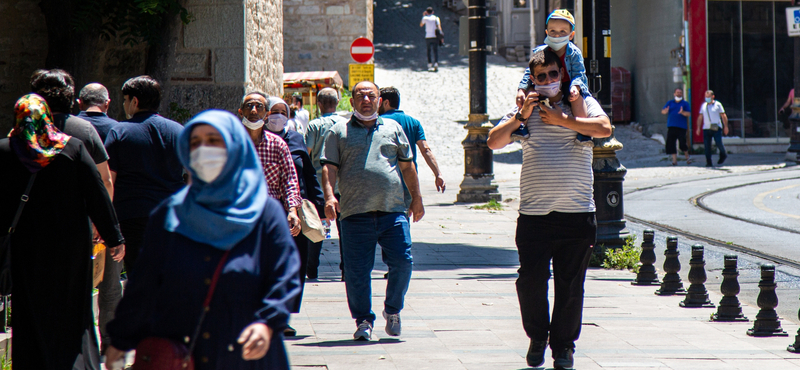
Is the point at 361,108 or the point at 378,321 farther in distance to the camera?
the point at 378,321

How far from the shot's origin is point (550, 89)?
474 cm

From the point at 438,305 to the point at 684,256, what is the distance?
3.69 m

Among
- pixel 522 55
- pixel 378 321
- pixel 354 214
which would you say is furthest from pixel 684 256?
pixel 522 55

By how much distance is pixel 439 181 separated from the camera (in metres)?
7.55

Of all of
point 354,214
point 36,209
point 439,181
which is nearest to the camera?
point 36,209

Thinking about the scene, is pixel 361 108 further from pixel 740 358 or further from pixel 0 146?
pixel 740 358

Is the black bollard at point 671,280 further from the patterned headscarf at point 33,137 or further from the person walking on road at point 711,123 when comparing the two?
the person walking on road at point 711,123

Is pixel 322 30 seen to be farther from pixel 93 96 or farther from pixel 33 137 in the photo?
pixel 33 137

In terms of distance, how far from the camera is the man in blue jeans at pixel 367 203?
5723mm

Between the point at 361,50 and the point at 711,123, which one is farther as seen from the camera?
the point at 711,123

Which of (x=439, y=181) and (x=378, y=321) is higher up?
(x=439, y=181)

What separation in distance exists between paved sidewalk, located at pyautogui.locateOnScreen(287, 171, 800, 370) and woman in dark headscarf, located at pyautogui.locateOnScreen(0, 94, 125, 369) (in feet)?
4.16

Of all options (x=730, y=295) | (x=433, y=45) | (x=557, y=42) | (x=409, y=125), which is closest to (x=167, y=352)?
(x=557, y=42)

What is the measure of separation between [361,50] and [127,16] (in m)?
7.65
